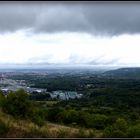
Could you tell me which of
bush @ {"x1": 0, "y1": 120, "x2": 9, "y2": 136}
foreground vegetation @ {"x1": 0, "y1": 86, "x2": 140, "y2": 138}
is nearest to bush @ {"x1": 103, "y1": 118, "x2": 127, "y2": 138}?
foreground vegetation @ {"x1": 0, "y1": 86, "x2": 140, "y2": 138}

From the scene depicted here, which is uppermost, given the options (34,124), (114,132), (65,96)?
(34,124)

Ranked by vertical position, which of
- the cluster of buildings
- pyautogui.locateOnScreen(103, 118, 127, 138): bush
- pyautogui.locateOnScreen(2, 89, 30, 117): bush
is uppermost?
pyautogui.locateOnScreen(2, 89, 30, 117): bush

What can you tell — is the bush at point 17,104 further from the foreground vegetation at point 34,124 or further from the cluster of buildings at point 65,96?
the cluster of buildings at point 65,96

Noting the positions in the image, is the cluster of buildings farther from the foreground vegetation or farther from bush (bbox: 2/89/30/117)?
bush (bbox: 2/89/30/117)

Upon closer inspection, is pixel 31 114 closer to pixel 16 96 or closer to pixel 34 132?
pixel 16 96

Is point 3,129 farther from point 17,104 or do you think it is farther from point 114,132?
point 17,104

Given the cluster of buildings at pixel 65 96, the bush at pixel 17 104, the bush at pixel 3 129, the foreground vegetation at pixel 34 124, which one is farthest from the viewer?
the cluster of buildings at pixel 65 96

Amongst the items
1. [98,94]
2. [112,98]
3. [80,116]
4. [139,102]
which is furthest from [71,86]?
[80,116]

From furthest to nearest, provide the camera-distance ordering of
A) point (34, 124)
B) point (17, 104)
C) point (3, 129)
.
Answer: point (17, 104) < point (34, 124) < point (3, 129)

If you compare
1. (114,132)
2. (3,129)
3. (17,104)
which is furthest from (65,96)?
(3,129)

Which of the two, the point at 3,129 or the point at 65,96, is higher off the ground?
the point at 3,129

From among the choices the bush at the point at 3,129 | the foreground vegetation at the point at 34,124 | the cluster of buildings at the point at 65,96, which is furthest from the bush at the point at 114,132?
the cluster of buildings at the point at 65,96
